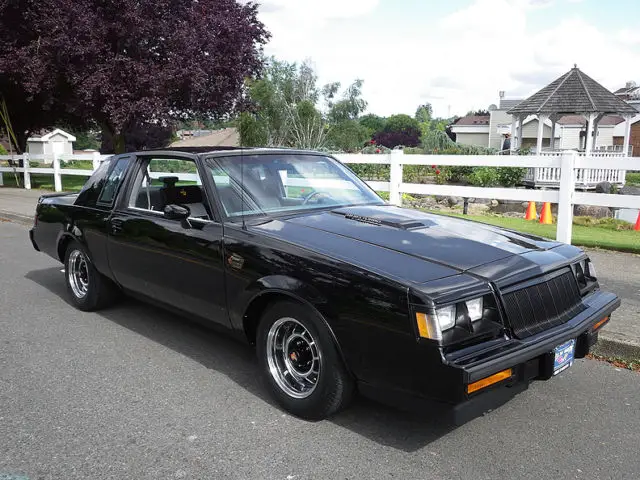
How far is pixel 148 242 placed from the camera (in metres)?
4.84

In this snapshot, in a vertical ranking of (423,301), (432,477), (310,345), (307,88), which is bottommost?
(432,477)

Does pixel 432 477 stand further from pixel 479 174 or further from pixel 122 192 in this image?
pixel 479 174

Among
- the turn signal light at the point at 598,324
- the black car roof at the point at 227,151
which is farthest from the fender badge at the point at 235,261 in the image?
the turn signal light at the point at 598,324

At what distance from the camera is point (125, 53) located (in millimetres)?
18781

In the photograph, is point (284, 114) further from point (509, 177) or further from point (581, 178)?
point (581, 178)

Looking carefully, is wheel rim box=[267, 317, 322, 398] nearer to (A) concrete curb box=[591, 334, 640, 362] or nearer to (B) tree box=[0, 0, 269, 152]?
(A) concrete curb box=[591, 334, 640, 362]

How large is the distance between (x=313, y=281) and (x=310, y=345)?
409 mm

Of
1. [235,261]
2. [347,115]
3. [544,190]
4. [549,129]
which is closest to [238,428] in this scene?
[235,261]

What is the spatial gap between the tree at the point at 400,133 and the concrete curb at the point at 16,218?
77930 millimetres

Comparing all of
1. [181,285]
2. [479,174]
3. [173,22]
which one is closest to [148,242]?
[181,285]

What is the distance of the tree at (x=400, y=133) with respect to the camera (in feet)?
311

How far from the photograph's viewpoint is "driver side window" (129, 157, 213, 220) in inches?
181

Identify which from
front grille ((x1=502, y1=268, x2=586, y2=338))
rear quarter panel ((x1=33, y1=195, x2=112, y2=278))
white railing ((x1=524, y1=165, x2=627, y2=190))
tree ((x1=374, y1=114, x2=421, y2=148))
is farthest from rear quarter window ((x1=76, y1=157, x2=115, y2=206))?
tree ((x1=374, y1=114, x2=421, y2=148))

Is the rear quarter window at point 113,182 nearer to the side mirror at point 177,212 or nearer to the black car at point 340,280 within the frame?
the black car at point 340,280
